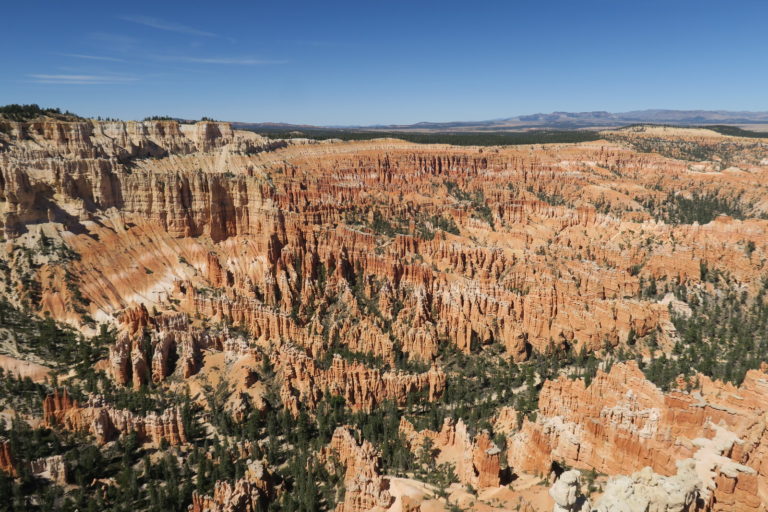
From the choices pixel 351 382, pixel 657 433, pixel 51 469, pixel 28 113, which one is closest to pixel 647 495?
pixel 657 433

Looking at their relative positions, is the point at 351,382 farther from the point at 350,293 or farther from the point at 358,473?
the point at 350,293

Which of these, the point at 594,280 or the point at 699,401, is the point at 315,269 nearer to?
the point at 594,280

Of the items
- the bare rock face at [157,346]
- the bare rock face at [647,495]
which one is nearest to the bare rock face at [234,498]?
the bare rock face at [157,346]

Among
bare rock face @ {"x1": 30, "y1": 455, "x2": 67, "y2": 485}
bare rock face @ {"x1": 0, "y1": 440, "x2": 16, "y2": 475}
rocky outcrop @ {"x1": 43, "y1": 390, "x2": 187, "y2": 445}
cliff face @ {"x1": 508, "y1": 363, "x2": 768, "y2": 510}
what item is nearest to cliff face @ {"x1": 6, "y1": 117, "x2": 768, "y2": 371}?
rocky outcrop @ {"x1": 43, "y1": 390, "x2": 187, "y2": 445}

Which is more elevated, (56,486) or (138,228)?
(138,228)

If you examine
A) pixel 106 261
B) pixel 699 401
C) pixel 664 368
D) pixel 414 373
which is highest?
pixel 106 261

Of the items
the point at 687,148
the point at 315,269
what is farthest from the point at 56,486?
the point at 687,148

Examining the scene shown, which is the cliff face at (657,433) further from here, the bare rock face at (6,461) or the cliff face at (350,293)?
the bare rock face at (6,461)
